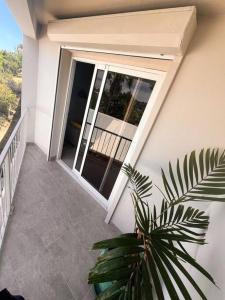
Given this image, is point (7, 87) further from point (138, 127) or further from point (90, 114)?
point (138, 127)

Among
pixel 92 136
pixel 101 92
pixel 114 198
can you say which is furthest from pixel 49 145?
pixel 114 198

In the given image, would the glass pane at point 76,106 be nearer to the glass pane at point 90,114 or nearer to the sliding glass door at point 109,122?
the glass pane at point 90,114

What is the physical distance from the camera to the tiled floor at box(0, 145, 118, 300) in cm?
154

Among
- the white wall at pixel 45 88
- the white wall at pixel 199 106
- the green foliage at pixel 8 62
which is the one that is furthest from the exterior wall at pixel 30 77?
the white wall at pixel 199 106

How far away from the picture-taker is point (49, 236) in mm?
1961

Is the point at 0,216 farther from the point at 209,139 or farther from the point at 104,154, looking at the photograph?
the point at 209,139

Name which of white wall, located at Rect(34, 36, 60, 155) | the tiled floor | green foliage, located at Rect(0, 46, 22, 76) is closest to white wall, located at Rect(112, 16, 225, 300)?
the tiled floor

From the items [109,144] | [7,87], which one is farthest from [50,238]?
[7,87]

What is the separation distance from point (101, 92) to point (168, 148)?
4.76 ft

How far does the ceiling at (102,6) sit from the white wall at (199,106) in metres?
0.11

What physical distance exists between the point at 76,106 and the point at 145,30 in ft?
11.3

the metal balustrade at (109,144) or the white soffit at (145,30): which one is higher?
the white soffit at (145,30)

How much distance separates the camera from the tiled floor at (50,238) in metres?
1.54

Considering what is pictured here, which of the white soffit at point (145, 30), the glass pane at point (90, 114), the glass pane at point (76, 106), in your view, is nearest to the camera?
the white soffit at point (145, 30)
